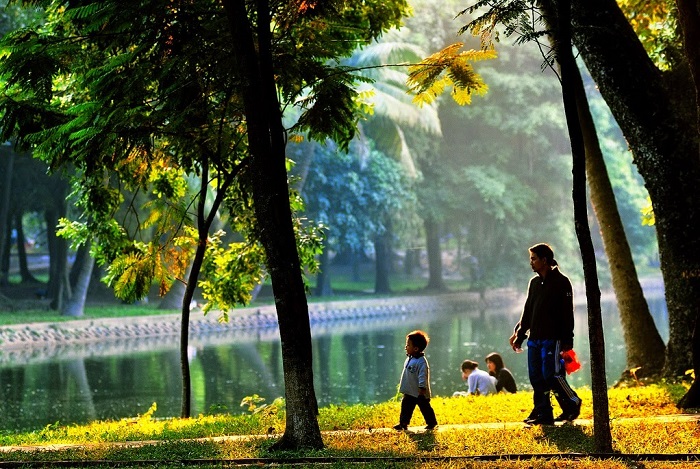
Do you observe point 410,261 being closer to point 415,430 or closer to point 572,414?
point 415,430

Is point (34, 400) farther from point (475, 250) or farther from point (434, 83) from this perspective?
point (475, 250)

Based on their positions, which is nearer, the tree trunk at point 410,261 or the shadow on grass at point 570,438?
the shadow on grass at point 570,438

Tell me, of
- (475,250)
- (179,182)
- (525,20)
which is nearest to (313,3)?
(525,20)

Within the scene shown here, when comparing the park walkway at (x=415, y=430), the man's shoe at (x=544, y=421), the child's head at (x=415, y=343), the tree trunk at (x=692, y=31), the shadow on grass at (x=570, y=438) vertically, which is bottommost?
the park walkway at (x=415, y=430)

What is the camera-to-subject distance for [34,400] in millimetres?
24594

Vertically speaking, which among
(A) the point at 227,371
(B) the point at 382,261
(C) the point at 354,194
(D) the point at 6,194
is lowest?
(A) the point at 227,371

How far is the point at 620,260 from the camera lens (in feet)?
51.1

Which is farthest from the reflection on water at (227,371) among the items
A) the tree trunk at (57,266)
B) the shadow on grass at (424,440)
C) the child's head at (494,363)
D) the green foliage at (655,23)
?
the green foliage at (655,23)

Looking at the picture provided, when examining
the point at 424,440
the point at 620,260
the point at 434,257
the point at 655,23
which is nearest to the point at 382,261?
the point at 434,257

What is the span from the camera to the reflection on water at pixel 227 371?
23.9m

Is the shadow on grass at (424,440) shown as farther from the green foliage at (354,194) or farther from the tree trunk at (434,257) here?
the tree trunk at (434,257)

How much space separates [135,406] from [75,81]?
11251 mm

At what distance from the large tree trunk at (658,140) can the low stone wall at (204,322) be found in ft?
88.3

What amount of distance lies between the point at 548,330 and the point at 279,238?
2788 millimetres
